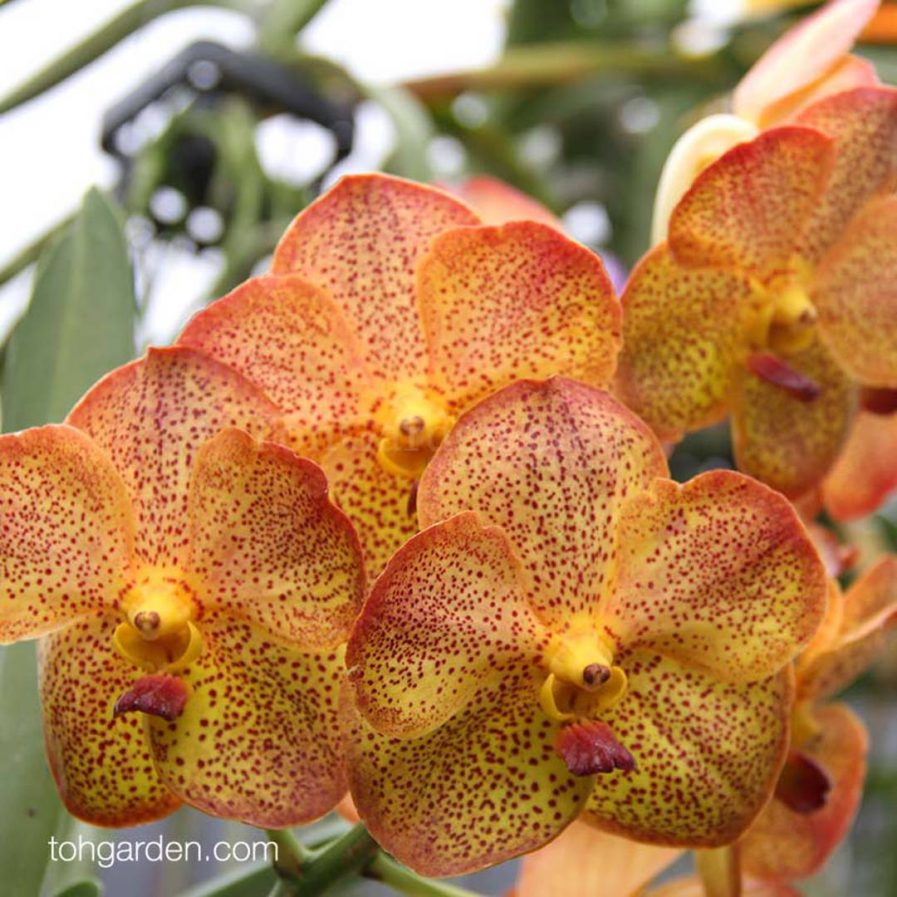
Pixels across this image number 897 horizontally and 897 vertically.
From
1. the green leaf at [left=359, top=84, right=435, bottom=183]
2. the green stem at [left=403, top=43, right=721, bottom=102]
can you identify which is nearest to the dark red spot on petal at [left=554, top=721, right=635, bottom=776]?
the green leaf at [left=359, top=84, right=435, bottom=183]

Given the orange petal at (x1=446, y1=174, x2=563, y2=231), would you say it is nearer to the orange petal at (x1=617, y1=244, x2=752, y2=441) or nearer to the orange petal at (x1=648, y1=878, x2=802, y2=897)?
the orange petal at (x1=617, y1=244, x2=752, y2=441)

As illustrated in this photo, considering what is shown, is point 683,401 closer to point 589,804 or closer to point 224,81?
point 589,804

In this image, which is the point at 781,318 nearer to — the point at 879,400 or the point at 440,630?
the point at 879,400

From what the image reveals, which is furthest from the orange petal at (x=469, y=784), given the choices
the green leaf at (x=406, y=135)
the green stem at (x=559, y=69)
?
the green stem at (x=559, y=69)

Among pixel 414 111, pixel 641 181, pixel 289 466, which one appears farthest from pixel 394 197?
pixel 641 181

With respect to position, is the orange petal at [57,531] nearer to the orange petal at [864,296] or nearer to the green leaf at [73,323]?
the green leaf at [73,323]

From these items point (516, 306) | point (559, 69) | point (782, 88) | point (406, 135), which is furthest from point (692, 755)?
point (559, 69)
